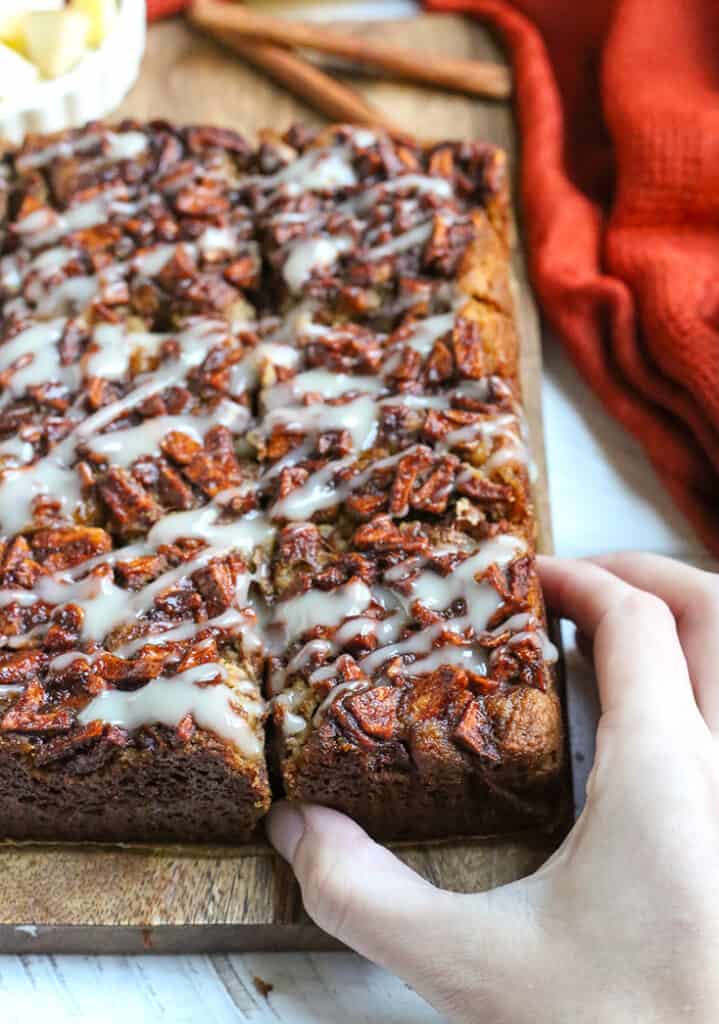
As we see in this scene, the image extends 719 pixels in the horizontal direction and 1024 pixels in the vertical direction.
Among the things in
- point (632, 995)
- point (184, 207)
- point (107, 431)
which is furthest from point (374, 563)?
point (184, 207)

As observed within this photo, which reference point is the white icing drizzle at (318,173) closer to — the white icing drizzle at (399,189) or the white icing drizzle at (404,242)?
the white icing drizzle at (399,189)

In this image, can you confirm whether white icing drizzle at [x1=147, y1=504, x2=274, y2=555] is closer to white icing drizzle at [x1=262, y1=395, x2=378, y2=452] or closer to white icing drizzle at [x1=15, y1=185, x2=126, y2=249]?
white icing drizzle at [x1=262, y1=395, x2=378, y2=452]

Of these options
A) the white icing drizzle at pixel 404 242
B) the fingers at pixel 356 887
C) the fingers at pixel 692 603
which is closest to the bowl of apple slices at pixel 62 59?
the white icing drizzle at pixel 404 242

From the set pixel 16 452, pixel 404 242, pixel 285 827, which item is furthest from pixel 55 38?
pixel 285 827

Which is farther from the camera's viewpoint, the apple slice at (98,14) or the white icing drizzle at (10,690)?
the apple slice at (98,14)

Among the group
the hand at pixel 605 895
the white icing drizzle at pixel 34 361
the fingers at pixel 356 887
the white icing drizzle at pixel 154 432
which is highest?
the white icing drizzle at pixel 34 361

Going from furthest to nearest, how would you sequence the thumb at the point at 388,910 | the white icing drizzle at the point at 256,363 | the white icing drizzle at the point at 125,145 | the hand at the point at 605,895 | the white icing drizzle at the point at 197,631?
1. the white icing drizzle at the point at 125,145
2. the white icing drizzle at the point at 256,363
3. the white icing drizzle at the point at 197,631
4. the thumb at the point at 388,910
5. the hand at the point at 605,895

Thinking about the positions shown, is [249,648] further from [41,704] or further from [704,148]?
[704,148]

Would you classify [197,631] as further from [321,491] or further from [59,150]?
[59,150]
